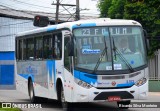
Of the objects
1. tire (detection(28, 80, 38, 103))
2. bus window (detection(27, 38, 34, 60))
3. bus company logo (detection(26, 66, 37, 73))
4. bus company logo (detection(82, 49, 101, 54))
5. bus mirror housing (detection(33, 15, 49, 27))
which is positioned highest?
bus mirror housing (detection(33, 15, 49, 27))

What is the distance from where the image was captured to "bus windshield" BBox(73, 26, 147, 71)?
15039mm

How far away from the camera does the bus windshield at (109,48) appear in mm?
15039

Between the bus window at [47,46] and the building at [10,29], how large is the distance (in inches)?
680

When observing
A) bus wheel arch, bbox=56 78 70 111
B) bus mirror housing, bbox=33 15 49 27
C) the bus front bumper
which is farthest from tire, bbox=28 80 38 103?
bus mirror housing, bbox=33 15 49 27

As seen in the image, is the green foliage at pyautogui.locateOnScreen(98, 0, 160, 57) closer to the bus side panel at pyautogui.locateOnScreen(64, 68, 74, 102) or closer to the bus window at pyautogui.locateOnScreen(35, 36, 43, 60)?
the bus window at pyautogui.locateOnScreen(35, 36, 43, 60)

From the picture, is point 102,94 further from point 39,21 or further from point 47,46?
point 39,21

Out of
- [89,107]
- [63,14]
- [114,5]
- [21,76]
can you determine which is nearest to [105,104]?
[89,107]

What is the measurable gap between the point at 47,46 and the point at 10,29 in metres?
Result: 46.0

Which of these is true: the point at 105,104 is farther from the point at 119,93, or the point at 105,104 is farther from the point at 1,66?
the point at 1,66

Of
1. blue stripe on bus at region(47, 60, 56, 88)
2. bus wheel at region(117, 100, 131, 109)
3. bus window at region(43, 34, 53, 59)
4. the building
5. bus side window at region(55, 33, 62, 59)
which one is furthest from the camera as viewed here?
the building

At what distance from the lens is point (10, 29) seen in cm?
6319

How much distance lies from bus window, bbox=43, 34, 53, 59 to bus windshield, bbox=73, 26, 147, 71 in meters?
2.45

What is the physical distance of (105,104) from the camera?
62.1ft

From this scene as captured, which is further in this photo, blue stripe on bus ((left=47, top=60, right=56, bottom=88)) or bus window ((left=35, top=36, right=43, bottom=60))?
bus window ((left=35, top=36, right=43, bottom=60))
